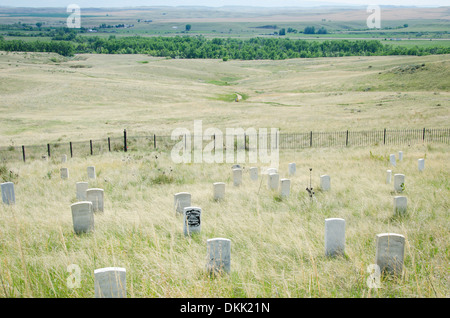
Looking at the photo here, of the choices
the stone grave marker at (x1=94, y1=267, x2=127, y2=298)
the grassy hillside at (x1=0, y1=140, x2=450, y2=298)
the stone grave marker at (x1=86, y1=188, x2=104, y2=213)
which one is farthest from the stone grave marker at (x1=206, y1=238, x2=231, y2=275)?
the stone grave marker at (x1=86, y1=188, x2=104, y2=213)

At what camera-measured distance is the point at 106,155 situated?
2309 centimetres

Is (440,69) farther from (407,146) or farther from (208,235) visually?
(208,235)

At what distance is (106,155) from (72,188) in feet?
33.1

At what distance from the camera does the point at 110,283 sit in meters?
4.12

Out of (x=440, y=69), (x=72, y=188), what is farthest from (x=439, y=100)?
(x=72, y=188)

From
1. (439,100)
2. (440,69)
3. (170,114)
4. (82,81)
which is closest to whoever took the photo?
(439,100)

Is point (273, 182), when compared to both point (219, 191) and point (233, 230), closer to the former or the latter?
point (219, 191)

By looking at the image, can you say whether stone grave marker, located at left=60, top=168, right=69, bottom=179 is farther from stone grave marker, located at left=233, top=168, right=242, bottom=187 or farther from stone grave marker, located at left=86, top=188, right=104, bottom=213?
stone grave marker, located at left=233, top=168, right=242, bottom=187

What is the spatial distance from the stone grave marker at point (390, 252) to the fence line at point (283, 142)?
68.8 ft

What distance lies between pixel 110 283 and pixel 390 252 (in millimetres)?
3444

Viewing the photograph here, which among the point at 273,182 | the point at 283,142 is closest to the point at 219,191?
the point at 273,182

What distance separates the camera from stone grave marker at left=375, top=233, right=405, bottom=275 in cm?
503

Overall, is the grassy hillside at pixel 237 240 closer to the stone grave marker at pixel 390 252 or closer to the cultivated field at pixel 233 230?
the cultivated field at pixel 233 230

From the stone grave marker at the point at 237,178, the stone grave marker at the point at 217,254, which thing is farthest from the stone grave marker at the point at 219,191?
the stone grave marker at the point at 217,254
